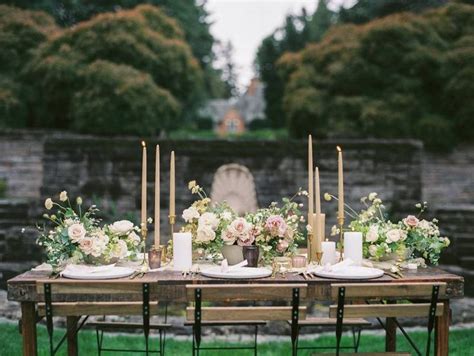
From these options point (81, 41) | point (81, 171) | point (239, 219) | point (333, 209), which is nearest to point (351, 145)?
point (333, 209)

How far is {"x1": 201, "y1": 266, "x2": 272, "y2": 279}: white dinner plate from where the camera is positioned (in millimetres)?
3861

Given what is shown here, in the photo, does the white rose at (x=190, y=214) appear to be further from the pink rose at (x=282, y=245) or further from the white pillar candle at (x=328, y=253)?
the white pillar candle at (x=328, y=253)

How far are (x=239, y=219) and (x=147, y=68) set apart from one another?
10225 millimetres

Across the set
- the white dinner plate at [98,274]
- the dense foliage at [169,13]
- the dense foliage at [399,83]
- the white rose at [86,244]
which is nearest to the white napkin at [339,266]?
the white dinner plate at [98,274]

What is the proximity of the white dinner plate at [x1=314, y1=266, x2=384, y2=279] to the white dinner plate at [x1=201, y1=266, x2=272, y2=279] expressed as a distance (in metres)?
0.31

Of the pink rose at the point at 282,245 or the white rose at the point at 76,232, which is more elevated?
the white rose at the point at 76,232

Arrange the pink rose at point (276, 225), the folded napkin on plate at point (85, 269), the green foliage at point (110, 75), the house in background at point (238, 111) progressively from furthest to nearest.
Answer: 1. the house in background at point (238, 111)
2. the green foliage at point (110, 75)
3. the pink rose at point (276, 225)
4. the folded napkin on plate at point (85, 269)

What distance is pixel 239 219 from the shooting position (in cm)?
409

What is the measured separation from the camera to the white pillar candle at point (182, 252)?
163 inches

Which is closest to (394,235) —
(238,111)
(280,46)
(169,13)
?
(169,13)

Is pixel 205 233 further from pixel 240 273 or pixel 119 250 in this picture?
pixel 119 250

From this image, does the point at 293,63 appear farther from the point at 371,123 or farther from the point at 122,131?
the point at 122,131

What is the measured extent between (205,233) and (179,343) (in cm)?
210

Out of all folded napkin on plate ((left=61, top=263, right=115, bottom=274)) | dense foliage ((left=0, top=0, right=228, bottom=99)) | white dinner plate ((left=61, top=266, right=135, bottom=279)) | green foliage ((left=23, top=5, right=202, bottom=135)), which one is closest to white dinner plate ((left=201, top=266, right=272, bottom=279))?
white dinner plate ((left=61, top=266, right=135, bottom=279))
